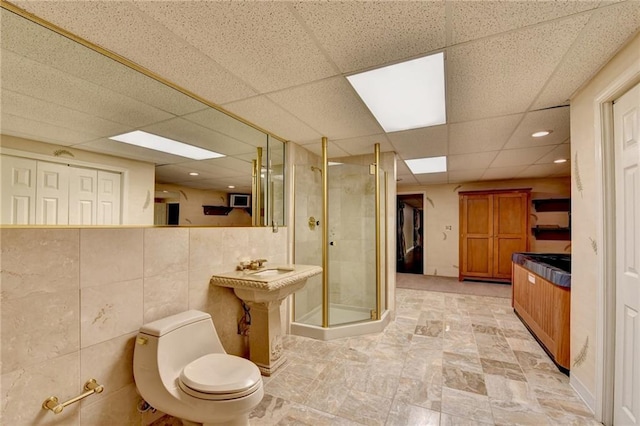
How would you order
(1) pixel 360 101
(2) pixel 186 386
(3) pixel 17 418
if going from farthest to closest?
(1) pixel 360 101 < (2) pixel 186 386 < (3) pixel 17 418

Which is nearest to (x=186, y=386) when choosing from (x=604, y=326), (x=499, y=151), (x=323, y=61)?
(x=323, y=61)

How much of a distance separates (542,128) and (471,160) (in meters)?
1.33

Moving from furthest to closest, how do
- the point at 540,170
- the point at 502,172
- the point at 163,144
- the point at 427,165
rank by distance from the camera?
the point at 502,172, the point at 540,170, the point at 427,165, the point at 163,144

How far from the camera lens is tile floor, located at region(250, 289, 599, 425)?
1.75 m

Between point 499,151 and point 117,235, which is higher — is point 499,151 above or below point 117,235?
above

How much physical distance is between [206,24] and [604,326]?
282cm

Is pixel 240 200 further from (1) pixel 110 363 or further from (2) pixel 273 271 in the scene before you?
(1) pixel 110 363

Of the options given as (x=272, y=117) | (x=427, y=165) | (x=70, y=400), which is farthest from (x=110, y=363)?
(x=427, y=165)

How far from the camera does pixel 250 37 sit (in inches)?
54.6

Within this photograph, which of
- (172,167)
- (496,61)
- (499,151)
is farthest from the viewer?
(499,151)

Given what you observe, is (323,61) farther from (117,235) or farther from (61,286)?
(61,286)

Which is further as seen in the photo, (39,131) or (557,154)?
(557,154)

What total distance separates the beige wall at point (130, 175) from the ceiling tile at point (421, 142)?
232 centimetres

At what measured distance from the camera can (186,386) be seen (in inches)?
56.9
